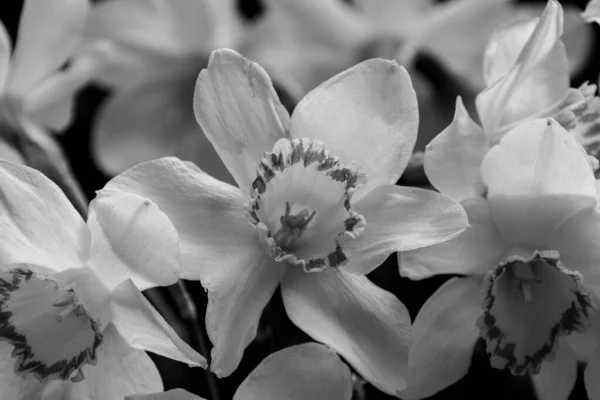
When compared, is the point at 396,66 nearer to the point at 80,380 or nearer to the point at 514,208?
the point at 514,208

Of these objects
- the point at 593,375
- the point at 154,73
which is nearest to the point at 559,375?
the point at 593,375

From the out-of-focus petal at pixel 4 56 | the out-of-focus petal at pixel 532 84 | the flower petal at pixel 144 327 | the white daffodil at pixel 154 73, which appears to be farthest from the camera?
the white daffodil at pixel 154 73

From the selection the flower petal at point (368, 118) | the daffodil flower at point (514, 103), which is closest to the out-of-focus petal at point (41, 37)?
the flower petal at point (368, 118)

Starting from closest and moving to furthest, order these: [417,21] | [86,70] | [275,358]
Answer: [275,358] < [86,70] < [417,21]

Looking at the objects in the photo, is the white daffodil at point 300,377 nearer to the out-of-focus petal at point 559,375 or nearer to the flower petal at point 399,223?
the flower petal at point 399,223

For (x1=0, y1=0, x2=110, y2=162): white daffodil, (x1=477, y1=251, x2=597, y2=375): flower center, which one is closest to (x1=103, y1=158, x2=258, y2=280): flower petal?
(x1=477, y1=251, x2=597, y2=375): flower center

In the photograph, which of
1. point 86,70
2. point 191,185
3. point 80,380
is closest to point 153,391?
point 80,380

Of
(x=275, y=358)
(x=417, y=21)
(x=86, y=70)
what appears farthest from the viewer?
(x=417, y=21)
